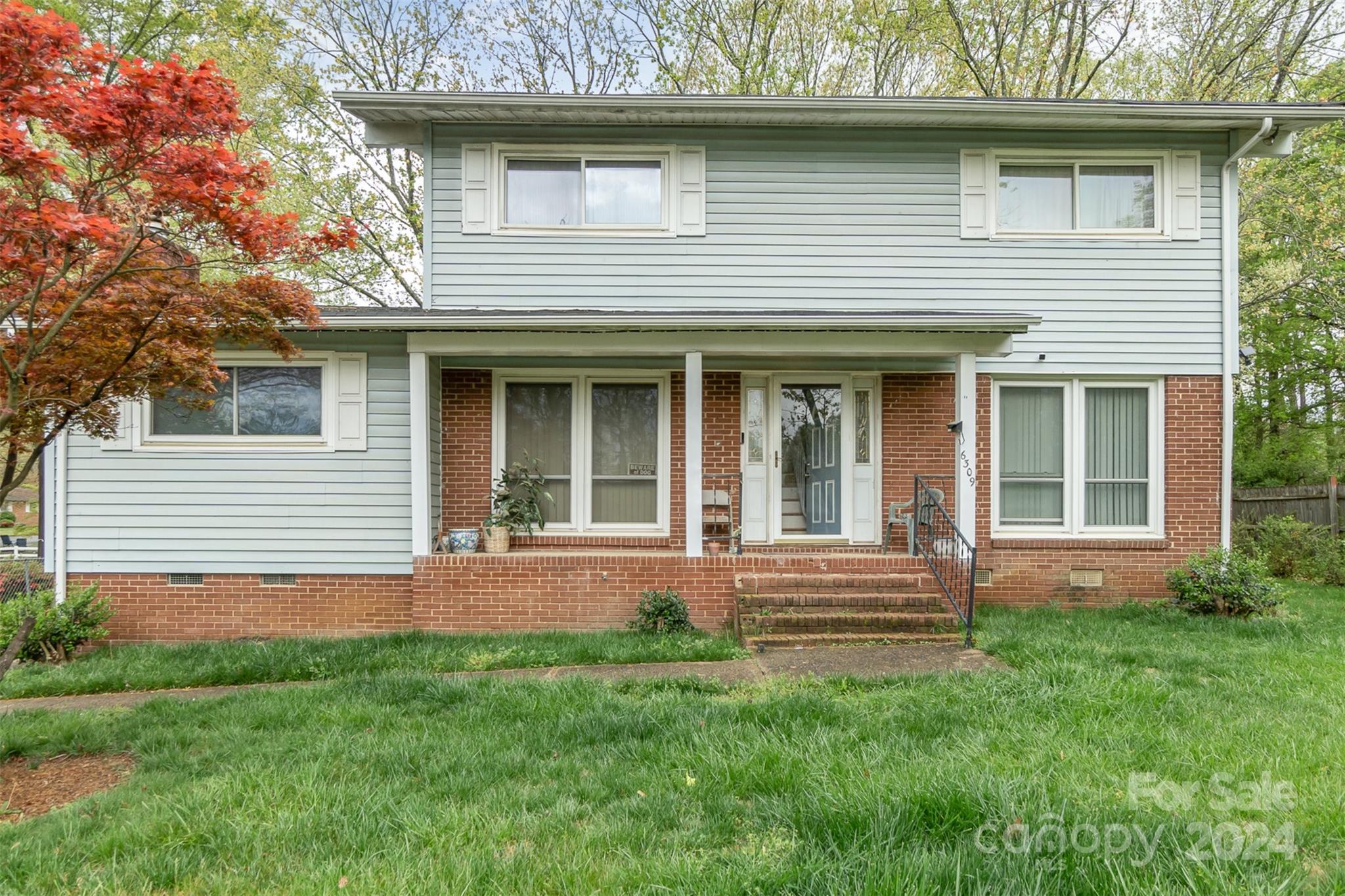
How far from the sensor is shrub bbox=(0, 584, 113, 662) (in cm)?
640

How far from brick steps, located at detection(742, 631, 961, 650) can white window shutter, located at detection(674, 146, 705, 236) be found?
4965 millimetres

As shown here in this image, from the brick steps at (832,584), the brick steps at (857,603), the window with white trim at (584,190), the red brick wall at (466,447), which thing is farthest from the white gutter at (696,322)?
the brick steps at (857,603)

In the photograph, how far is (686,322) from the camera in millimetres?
6855

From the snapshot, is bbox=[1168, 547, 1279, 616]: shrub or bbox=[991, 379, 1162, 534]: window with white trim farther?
bbox=[991, 379, 1162, 534]: window with white trim

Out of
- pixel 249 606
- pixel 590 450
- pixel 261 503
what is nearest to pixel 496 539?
pixel 590 450

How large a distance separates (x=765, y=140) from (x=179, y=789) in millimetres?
8306

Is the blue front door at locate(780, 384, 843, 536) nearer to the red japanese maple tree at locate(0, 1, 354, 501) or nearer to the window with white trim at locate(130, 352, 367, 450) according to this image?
the window with white trim at locate(130, 352, 367, 450)

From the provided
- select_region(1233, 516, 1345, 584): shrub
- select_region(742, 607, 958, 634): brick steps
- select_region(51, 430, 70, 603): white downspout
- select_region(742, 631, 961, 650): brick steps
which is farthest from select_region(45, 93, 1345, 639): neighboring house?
select_region(1233, 516, 1345, 584): shrub

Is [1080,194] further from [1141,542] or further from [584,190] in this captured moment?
[584,190]

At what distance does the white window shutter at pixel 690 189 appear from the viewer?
27.2 feet

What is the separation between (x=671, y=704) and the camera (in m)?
4.47

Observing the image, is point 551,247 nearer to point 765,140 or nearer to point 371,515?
point 765,140

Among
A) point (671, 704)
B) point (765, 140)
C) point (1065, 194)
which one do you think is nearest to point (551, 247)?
point (765, 140)

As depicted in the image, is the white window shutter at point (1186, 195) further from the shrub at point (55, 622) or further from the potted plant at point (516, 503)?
the shrub at point (55, 622)
